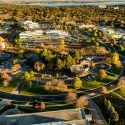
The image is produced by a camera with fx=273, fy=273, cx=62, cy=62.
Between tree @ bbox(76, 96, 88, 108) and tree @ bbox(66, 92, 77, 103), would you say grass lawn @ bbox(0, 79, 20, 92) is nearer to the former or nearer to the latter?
tree @ bbox(66, 92, 77, 103)

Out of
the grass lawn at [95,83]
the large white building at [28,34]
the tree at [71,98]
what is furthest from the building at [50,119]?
the large white building at [28,34]

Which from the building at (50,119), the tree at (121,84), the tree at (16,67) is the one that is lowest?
the tree at (16,67)

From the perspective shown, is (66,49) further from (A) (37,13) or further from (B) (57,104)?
(A) (37,13)

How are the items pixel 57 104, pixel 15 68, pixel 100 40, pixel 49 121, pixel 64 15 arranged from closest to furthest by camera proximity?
pixel 49 121 < pixel 57 104 < pixel 15 68 < pixel 100 40 < pixel 64 15

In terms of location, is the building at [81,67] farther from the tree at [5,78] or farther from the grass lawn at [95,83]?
the tree at [5,78]

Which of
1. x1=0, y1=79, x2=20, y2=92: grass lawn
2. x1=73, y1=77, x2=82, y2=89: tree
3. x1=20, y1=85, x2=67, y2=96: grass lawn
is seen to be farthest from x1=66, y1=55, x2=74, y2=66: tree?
x1=0, y1=79, x2=20, y2=92: grass lawn

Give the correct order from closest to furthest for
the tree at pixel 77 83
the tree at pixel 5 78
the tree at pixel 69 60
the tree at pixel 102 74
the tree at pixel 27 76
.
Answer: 1. the tree at pixel 77 83
2. the tree at pixel 5 78
3. the tree at pixel 27 76
4. the tree at pixel 102 74
5. the tree at pixel 69 60

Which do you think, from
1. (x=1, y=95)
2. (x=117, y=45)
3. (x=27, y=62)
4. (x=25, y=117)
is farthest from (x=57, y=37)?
(x=25, y=117)

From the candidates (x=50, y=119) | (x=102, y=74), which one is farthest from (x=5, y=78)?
(x=50, y=119)
